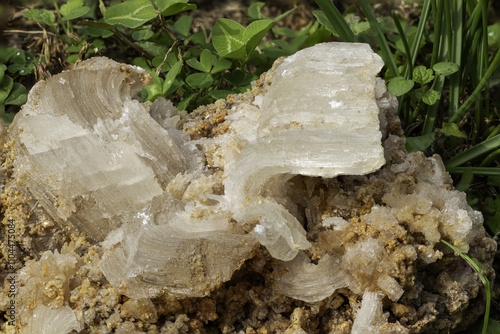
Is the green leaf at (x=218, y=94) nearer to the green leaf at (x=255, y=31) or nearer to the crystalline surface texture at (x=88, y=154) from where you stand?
the green leaf at (x=255, y=31)

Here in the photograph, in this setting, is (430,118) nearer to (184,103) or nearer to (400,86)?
(400,86)

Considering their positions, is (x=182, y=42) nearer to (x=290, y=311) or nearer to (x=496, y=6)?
(x=290, y=311)

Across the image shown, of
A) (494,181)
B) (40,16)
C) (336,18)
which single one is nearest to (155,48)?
(40,16)

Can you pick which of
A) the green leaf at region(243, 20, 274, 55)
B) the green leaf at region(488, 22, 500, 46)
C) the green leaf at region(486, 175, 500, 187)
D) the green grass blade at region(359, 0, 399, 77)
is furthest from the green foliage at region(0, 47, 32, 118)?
the green leaf at region(488, 22, 500, 46)

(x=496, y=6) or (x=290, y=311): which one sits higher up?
(x=290, y=311)

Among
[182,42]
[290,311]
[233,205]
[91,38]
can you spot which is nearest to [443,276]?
[290,311]

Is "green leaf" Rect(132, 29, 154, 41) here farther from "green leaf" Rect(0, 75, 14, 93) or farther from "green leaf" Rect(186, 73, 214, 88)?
"green leaf" Rect(0, 75, 14, 93)
